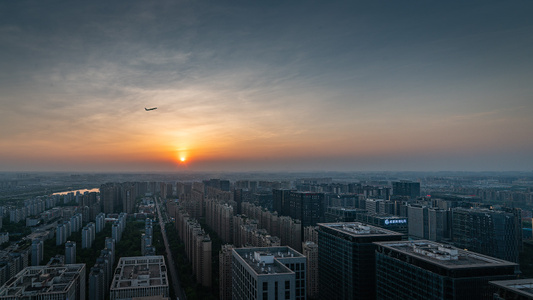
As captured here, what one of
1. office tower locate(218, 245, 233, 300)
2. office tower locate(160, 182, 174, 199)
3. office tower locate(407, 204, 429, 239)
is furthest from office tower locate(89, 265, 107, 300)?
office tower locate(160, 182, 174, 199)

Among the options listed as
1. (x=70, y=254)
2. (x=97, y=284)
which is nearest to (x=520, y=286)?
(x=97, y=284)

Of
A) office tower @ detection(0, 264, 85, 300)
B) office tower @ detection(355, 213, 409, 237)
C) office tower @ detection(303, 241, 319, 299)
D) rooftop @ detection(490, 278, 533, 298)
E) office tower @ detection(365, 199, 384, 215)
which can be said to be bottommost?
office tower @ detection(303, 241, 319, 299)

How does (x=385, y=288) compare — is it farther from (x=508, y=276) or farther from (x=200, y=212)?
(x=200, y=212)

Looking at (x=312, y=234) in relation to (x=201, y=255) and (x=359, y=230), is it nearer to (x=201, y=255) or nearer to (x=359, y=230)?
(x=201, y=255)

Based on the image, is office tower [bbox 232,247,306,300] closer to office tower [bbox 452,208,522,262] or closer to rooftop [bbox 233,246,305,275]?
rooftop [bbox 233,246,305,275]

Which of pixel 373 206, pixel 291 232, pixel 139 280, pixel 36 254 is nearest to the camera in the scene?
pixel 139 280

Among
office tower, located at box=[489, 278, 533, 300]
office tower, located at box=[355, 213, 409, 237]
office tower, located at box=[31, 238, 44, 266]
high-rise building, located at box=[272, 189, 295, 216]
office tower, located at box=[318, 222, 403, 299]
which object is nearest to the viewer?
office tower, located at box=[489, 278, 533, 300]

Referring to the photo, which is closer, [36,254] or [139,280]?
[139,280]
